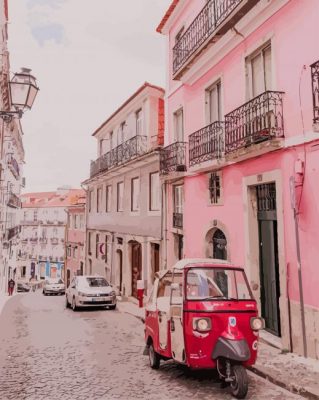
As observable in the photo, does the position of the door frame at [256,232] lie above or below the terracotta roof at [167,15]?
below

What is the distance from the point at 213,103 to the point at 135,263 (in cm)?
970

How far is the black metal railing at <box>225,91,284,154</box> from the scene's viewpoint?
8477 millimetres

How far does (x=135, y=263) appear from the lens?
18.9m

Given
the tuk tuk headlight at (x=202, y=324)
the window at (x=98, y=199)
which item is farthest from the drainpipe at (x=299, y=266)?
the window at (x=98, y=199)

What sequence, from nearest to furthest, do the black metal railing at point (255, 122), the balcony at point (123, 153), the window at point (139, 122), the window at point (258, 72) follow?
the black metal railing at point (255, 122) → the window at point (258, 72) → the balcony at point (123, 153) → the window at point (139, 122)

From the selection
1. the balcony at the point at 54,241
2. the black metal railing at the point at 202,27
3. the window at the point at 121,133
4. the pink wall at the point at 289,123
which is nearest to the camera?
the pink wall at the point at 289,123

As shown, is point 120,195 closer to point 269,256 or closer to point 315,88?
point 269,256

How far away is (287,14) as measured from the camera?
8375 millimetres

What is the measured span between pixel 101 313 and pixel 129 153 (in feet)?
25.9

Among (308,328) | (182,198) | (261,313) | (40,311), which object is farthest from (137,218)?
(308,328)

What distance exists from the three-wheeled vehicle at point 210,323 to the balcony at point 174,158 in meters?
6.73

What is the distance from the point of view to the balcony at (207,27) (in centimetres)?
958

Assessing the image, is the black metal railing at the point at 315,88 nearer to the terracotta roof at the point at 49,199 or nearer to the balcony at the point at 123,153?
the balcony at the point at 123,153

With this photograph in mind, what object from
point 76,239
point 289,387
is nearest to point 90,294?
point 289,387
